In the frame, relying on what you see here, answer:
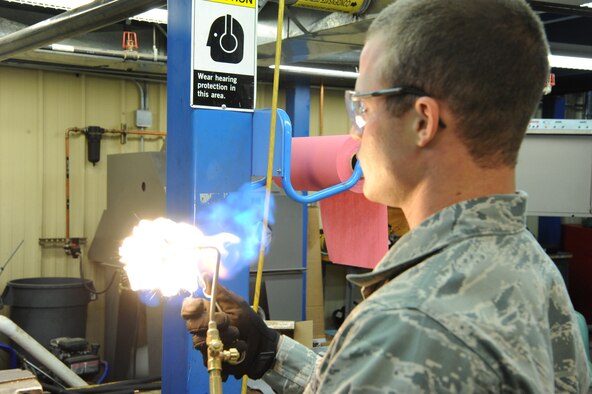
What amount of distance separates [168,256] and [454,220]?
36.4 inches

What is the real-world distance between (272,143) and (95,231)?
4097mm

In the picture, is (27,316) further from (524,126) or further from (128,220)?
(524,126)

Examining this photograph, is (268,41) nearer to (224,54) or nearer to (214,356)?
(224,54)

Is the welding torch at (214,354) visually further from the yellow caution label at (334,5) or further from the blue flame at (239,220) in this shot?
the yellow caution label at (334,5)

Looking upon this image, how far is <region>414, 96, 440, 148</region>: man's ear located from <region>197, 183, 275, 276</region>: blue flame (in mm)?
936

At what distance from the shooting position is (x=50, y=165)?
5.27m

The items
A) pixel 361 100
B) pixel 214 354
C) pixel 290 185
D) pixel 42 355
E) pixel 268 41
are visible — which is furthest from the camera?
pixel 268 41

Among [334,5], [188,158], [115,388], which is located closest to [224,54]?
[188,158]

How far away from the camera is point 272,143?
5.48ft

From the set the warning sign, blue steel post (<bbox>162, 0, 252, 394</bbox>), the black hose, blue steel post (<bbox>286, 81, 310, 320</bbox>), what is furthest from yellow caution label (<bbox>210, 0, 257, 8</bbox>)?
blue steel post (<bbox>286, 81, 310, 320</bbox>)

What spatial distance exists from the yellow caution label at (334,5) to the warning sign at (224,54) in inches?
38.4

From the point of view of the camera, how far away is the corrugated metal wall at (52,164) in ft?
16.8

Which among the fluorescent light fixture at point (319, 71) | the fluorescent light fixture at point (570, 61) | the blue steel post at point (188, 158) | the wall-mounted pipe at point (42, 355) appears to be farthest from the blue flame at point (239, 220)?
the fluorescent light fixture at point (570, 61)

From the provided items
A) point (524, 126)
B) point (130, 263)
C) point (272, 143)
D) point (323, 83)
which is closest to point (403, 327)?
point (524, 126)
